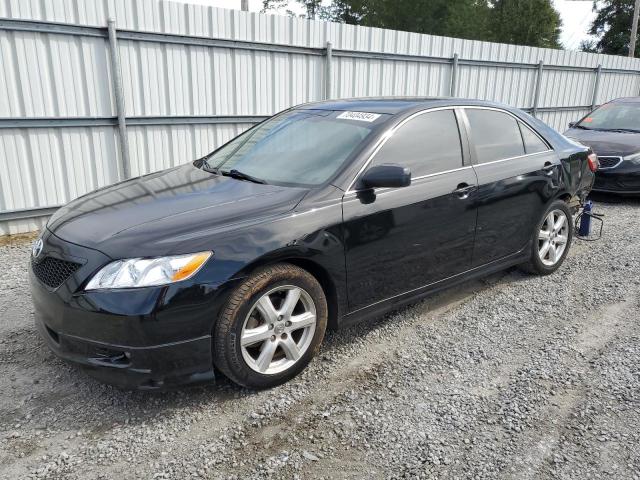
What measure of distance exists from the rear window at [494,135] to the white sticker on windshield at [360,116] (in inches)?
34.6

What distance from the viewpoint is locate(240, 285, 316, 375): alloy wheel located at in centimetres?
283

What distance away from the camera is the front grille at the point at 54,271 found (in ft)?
8.73

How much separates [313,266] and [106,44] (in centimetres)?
465

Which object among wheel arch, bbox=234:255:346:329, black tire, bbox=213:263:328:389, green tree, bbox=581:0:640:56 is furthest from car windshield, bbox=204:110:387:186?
green tree, bbox=581:0:640:56

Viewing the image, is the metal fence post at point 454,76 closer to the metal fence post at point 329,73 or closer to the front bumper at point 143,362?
the metal fence post at point 329,73

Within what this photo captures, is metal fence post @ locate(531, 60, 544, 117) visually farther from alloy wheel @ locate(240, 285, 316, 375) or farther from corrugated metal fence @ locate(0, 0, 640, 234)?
alloy wheel @ locate(240, 285, 316, 375)

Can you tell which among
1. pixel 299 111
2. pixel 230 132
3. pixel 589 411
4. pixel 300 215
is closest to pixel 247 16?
pixel 230 132

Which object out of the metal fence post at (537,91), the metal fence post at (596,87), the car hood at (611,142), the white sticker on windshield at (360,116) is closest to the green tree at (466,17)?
the metal fence post at (596,87)

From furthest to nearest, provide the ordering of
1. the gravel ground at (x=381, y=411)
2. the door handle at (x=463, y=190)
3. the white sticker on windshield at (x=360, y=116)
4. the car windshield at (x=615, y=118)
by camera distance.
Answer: the car windshield at (x=615, y=118) < the door handle at (x=463, y=190) < the white sticker on windshield at (x=360, y=116) < the gravel ground at (x=381, y=411)

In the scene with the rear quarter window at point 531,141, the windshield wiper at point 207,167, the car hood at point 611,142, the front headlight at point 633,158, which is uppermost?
the rear quarter window at point 531,141

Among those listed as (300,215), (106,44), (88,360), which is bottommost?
(88,360)

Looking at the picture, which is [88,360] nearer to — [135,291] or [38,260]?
[135,291]

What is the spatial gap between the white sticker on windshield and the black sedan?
0.06 feet

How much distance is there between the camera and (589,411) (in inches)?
111
